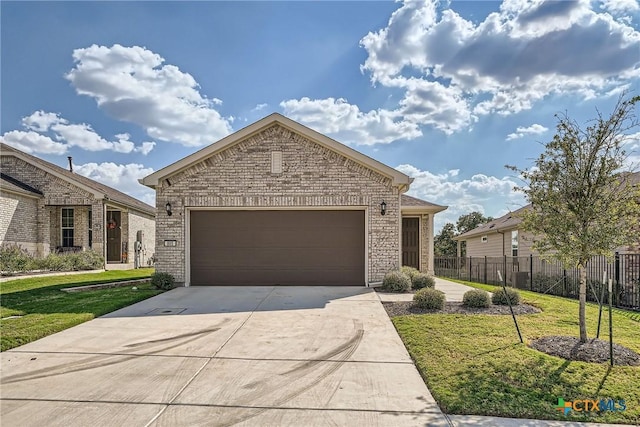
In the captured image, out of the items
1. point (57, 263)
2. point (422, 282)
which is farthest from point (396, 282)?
point (57, 263)

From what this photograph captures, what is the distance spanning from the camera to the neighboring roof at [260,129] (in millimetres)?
11898

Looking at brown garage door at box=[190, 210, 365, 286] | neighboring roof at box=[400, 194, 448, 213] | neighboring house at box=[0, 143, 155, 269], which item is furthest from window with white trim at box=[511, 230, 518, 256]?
neighboring house at box=[0, 143, 155, 269]

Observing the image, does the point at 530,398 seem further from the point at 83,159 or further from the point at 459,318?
the point at 83,159

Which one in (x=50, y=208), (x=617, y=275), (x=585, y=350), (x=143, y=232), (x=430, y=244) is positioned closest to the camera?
(x=585, y=350)

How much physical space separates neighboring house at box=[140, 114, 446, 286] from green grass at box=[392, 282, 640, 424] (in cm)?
533

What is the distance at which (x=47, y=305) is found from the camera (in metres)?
8.69

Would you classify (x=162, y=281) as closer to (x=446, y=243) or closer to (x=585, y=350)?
(x=585, y=350)

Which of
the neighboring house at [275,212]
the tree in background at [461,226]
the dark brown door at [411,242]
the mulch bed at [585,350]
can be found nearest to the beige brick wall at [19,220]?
the neighboring house at [275,212]

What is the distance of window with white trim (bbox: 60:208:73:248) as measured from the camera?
18.7 m

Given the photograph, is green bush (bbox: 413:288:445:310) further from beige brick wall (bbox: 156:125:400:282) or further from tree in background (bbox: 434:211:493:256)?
tree in background (bbox: 434:211:493:256)

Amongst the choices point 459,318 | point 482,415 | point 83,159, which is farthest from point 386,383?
point 83,159

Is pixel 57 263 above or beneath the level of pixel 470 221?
beneath

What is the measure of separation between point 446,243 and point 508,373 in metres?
45.8

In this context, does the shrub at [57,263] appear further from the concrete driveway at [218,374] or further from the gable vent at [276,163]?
the gable vent at [276,163]
